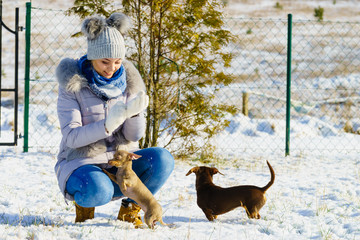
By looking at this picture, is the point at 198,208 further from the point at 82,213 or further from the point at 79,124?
the point at 79,124

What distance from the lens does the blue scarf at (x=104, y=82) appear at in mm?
2840

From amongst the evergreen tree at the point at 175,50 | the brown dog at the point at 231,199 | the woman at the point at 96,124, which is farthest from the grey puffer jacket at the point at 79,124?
the evergreen tree at the point at 175,50

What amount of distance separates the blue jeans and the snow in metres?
0.22

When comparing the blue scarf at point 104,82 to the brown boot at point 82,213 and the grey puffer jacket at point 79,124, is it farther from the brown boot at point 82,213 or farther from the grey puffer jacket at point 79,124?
the brown boot at point 82,213

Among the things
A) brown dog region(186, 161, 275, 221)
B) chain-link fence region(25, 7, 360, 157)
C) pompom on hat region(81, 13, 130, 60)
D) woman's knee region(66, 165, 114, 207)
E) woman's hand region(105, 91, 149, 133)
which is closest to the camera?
woman's hand region(105, 91, 149, 133)

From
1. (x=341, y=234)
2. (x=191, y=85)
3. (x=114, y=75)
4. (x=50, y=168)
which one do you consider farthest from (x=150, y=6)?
(x=341, y=234)

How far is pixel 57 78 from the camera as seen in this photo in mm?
2865

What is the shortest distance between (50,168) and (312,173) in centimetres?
305

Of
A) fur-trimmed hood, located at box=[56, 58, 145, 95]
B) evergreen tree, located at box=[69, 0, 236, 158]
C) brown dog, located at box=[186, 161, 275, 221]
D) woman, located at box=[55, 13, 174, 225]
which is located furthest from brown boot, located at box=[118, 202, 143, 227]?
evergreen tree, located at box=[69, 0, 236, 158]

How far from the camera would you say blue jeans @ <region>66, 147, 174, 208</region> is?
2693 mm

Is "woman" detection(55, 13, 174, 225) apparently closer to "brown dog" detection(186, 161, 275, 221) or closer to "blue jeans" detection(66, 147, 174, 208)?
"blue jeans" detection(66, 147, 174, 208)

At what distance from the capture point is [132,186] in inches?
109

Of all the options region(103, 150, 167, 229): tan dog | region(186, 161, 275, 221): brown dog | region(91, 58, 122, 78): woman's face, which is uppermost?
region(91, 58, 122, 78): woman's face

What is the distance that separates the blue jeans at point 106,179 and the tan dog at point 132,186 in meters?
0.10
